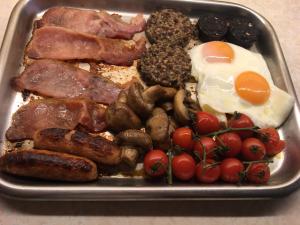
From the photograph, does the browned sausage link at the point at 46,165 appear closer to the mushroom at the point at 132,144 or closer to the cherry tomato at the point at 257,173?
the mushroom at the point at 132,144

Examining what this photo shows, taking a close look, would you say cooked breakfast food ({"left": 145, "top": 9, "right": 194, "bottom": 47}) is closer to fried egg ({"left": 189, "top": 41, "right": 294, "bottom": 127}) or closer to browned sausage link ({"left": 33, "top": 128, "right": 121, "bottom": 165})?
fried egg ({"left": 189, "top": 41, "right": 294, "bottom": 127})

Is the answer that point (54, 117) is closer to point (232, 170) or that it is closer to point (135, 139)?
point (135, 139)

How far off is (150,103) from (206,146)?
45 cm

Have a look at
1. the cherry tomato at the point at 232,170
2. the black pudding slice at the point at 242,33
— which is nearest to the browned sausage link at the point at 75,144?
the cherry tomato at the point at 232,170

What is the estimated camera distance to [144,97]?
2.36 meters

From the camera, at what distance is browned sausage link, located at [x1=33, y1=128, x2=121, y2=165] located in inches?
83.8

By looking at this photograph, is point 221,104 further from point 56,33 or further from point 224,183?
point 56,33

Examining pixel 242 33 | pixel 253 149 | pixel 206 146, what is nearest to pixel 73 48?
pixel 206 146

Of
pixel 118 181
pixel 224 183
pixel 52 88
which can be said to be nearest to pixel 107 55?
pixel 52 88

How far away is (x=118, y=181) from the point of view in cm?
228

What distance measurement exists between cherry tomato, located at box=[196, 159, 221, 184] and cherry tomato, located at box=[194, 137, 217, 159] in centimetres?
4

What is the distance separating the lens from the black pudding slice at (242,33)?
2.99 meters

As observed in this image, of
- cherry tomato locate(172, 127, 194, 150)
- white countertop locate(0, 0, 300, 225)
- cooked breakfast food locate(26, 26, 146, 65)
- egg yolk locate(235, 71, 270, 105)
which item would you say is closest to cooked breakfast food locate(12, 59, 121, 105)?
cooked breakfast food locate(26, 26, 146, 65)

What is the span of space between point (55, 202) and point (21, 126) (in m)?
0.55
